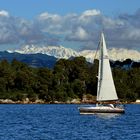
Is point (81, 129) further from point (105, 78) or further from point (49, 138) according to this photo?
point (105, 78)

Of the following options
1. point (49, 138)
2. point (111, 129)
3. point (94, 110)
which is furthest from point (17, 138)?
point (94, 110)

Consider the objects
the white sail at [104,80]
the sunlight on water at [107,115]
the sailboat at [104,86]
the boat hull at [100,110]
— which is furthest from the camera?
the white sail at [104,80]

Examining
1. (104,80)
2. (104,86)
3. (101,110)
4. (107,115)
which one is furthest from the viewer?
(104,80)

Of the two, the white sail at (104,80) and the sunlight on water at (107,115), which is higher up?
the white sail at (104,80)

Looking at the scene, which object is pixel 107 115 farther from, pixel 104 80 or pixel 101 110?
pixel 104 80

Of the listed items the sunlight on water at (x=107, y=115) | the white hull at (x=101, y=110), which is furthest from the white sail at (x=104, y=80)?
the sunlight on water at (x=107, y=115)

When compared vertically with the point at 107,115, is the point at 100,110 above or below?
above

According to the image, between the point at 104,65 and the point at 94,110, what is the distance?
889 cm

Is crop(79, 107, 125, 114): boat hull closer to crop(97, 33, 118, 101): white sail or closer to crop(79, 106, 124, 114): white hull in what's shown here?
crop(79, 106, 124, 114): white hull

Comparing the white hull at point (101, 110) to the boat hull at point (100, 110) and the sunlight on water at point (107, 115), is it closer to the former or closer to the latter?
the boat hull at point (100, 110)

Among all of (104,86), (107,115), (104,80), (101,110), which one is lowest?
(107,115)

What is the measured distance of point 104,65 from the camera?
115 metres

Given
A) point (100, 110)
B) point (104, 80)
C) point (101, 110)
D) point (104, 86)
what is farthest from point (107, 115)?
point (104, 80)

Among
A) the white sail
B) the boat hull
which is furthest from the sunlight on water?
the white sail
